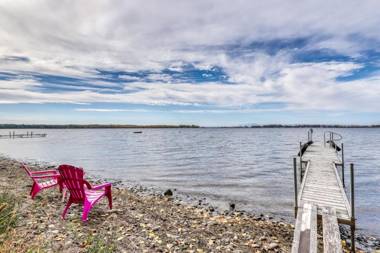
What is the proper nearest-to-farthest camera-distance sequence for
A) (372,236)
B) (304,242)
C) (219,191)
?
(304,242)
(372,236)
(219,191)

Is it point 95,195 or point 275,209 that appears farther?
point 275,209

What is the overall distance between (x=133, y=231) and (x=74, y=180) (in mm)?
2200

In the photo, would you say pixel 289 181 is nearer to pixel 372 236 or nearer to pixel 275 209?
pixel 275 209

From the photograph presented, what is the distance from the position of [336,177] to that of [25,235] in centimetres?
1180

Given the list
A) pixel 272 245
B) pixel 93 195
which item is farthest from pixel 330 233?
pixel 93 195

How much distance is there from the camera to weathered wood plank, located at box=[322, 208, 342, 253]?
520cm

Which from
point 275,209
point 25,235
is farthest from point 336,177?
point 25,235

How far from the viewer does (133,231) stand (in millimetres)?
6574

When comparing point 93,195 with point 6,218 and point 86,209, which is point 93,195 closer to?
point 86,209

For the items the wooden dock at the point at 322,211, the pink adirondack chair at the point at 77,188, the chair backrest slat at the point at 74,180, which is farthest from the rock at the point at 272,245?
the chair backrest slat at the point at 74,180

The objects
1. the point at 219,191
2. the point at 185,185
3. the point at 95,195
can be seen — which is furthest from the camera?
the point at 185,185

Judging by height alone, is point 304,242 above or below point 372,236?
above

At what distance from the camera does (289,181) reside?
17.3 meters

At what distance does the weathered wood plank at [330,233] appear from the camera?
17.1ft
